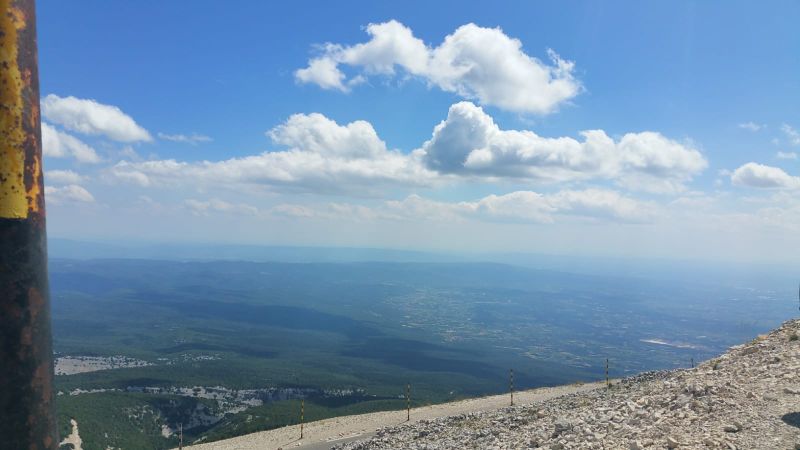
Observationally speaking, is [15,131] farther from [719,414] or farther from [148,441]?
[148,441]

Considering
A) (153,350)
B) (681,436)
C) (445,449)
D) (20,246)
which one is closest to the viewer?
(20,246)

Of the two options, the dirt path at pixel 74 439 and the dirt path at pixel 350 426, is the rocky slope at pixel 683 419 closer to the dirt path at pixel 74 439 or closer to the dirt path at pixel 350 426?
the dirt path at pixel 350 426

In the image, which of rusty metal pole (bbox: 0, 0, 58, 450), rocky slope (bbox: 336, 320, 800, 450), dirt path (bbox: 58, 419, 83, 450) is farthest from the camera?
dirt path (bbox: 58, 419, 83, 450)

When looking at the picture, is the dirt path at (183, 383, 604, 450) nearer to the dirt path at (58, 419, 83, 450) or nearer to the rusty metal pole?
the rusty metal pole

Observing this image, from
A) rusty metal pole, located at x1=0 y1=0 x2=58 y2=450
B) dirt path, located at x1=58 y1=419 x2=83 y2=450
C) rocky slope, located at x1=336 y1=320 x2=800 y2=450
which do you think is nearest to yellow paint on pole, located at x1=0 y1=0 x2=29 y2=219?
rusty metal pole, located at x1=0 y1=0 x2=58 y2=450

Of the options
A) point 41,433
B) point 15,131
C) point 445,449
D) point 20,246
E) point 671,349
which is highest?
point 15,131

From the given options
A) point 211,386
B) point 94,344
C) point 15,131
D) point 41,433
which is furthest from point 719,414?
point 94,344
